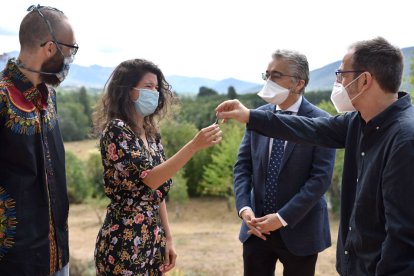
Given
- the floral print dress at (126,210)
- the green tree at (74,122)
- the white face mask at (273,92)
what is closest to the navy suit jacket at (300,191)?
the white face mask at (273,92)

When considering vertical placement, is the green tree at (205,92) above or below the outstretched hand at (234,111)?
below

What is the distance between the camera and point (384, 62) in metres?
2.42

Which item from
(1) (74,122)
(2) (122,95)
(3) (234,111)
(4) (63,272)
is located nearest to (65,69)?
(2) (122,95)

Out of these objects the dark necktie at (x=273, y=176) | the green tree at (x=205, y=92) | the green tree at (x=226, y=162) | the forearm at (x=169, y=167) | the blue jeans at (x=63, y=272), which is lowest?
the green tree at (x=226, y=162)

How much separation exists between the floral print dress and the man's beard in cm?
49

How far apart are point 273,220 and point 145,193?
1.02 metres

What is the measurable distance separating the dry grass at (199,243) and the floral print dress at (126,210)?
325 cm

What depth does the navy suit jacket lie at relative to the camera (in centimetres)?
349

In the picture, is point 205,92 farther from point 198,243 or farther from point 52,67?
point 52,67

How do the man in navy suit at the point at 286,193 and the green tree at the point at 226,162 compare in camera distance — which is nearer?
the man in navy suit at the point at 286,193

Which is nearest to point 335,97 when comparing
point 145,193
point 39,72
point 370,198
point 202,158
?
point 370,198

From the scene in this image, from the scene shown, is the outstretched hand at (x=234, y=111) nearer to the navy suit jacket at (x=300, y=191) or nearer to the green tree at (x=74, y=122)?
the navy suit jacket at (x=300, y=191)

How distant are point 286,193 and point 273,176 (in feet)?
0.56

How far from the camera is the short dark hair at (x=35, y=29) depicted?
Result: 2742 millimetres
